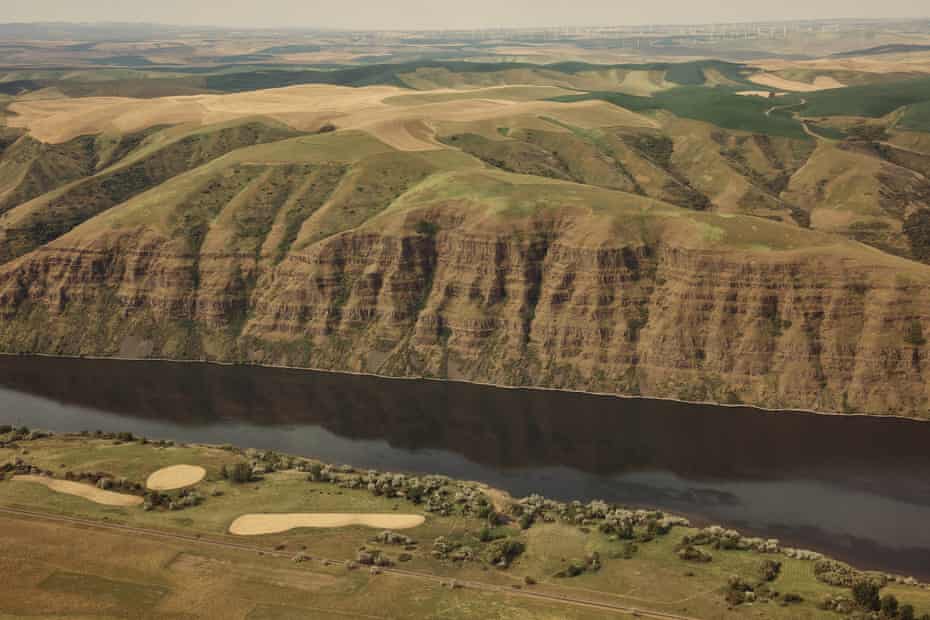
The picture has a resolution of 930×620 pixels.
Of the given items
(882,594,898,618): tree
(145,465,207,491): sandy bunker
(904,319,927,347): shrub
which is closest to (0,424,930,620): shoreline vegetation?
(882,594,898,618): tree

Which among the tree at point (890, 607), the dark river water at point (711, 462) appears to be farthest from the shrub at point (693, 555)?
the tree at point (890, 607)

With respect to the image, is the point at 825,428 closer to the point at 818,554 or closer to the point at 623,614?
the point at 818,554

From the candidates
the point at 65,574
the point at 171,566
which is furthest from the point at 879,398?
the point at 65,574

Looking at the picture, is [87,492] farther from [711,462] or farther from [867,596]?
[867,596]

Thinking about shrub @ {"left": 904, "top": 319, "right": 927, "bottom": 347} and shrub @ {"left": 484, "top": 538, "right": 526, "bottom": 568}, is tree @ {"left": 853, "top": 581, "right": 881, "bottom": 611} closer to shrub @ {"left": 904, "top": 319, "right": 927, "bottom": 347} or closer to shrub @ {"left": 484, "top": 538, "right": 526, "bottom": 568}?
shrub @ {"left": 484, "top": 538, "right": 526, "bottom": 568}

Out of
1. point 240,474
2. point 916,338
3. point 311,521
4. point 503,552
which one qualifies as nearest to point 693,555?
point 503,552

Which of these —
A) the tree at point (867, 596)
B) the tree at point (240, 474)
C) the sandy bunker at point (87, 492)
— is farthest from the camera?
the tree at point (240, 474)

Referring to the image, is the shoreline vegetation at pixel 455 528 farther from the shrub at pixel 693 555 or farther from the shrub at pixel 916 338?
the shrub at pixel 916 338
